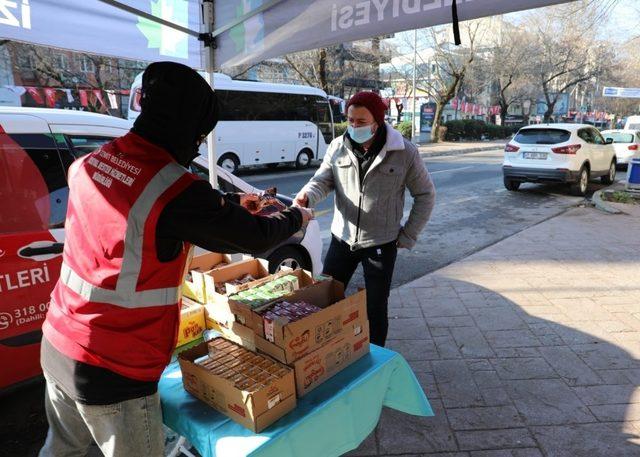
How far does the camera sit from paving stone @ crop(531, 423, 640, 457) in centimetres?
266

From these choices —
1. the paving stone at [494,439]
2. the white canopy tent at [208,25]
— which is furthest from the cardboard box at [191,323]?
the paving stone at [494,439]

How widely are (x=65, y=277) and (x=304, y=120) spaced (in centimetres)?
1692

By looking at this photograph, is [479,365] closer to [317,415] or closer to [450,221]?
[317,415]

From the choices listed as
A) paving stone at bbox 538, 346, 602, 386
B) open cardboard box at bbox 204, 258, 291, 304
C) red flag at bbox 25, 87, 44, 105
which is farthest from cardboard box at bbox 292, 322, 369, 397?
red flag at bbox 25, 87, 44, 105

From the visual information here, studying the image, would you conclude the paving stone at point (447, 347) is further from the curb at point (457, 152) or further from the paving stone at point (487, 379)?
the curb at point (457, 152)

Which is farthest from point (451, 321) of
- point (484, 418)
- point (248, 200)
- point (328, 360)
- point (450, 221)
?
point (450, 221)

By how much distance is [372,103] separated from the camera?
9.12 ft

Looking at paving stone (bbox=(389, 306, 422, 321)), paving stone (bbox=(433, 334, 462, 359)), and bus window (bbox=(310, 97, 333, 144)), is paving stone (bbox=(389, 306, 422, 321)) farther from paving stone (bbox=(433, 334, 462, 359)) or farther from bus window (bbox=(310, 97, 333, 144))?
bus window (bbox=(310, 97, 333, 144))

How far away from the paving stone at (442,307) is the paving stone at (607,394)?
4.66ft

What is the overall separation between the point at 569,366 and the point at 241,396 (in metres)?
2.97

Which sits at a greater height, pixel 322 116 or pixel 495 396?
pixel 322 116

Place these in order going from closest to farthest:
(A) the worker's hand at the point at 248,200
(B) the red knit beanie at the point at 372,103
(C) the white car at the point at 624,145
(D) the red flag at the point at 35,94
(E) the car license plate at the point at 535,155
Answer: (A) the worker's hand at the point at 248,200, (B) the red knit beanie at the point at 372,103, (E) the car license plate at the point at 535,155, (C) the white car at the point at 624,145, (D) the red flag at the point at 35,94

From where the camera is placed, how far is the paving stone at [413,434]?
2.72 metres

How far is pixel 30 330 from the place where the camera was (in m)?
2.89
